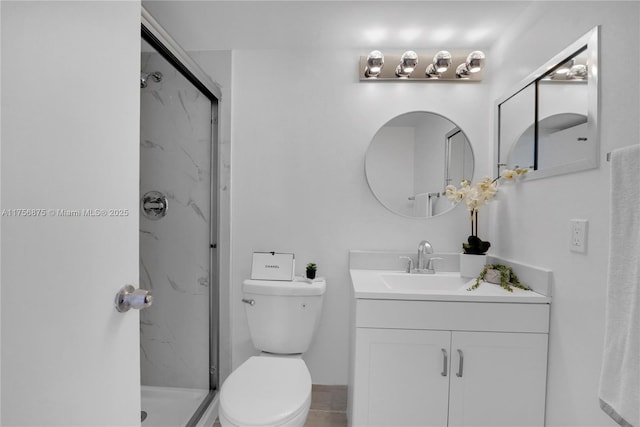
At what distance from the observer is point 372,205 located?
1898 millimetres

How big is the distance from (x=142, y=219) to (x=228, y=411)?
1.14 m

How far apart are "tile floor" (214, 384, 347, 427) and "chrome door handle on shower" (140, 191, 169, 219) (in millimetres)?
1190

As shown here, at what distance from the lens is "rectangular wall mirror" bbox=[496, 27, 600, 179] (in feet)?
3.58

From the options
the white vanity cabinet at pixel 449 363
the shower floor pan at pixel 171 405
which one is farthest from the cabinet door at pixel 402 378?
the shower floor pan at pixel 171 405

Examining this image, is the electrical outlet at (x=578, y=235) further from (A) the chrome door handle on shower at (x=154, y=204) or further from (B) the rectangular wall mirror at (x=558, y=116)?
(A) the chrome door handle on shower at (x=154, y=204)

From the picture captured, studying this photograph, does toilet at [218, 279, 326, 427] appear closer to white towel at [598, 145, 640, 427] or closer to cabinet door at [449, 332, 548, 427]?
cabinet door at [449, 332, 548, 427]

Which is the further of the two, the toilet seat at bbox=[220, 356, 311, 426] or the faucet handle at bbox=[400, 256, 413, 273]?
the faucet handle at bbox=[400, 256, 413, 273]

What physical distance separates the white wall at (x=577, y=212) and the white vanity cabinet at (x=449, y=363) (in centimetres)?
8

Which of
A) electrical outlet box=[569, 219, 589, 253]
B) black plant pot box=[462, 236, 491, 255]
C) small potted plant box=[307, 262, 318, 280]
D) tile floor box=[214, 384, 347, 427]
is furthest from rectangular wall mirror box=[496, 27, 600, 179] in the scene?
tile floor box=[214, 384, 347, 427]

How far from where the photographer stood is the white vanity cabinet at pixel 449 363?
1.29m

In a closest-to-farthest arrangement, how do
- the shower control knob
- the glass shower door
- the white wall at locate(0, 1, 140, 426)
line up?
1. the white wall at locate(0, 1, 140, 426)
2. the shower control knob
3. the glass shower door

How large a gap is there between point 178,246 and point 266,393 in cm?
96

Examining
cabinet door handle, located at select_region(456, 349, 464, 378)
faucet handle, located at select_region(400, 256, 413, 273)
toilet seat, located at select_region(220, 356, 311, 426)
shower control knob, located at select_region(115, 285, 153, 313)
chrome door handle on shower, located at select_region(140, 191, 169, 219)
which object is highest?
A: chrome door handle on shower, located at select_region(140, 191, 169, 219)

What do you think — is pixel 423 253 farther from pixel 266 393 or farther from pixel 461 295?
pixel 266 393
